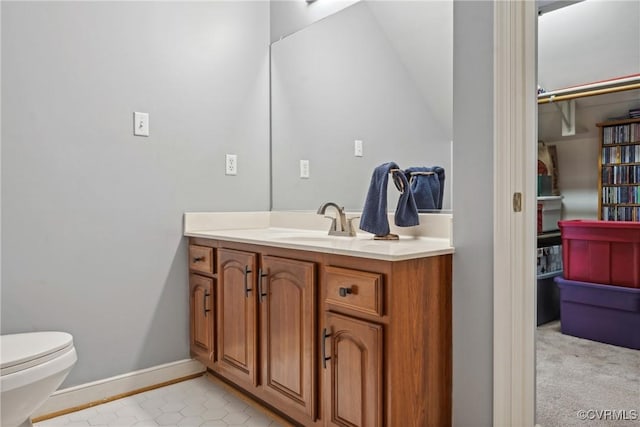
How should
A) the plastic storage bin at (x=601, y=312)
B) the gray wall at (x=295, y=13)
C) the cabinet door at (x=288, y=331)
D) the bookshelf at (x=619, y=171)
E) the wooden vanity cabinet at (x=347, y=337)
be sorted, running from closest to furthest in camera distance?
the wooden vanity cabinet at (x=347, y=337), the cabinet door at (x=288, y=331), the gray wall at (x=295, y=13), the plastic storage bin at (x=601, y=312), the bookshelf at (x=619, y=171)

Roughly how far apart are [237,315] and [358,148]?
1.03 metres

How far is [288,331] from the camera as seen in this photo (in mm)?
1692

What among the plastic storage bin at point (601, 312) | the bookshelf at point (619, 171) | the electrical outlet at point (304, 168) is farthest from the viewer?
the bookshelf at point (619, 171)

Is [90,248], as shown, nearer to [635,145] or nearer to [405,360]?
[405,360]

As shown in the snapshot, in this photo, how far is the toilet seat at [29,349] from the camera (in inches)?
58.2

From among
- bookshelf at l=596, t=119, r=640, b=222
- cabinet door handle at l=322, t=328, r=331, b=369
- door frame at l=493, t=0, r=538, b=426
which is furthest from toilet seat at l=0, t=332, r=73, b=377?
bookshelf at l=596, t=119, r=640, b=222

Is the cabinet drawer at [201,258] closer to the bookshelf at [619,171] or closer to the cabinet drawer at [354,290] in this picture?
the cabinet drawer at [354,290]

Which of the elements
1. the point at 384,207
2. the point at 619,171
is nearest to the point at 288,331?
the point at 384,207

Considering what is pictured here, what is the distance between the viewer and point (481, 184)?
147 centimetres

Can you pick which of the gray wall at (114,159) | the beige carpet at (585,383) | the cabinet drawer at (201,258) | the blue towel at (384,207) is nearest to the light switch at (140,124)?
the gray wall at (114,159)

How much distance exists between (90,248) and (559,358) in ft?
8.90

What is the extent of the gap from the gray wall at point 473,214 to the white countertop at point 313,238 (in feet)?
0.37

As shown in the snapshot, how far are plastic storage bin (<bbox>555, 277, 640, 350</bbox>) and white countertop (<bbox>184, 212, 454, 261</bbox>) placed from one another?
6.03 ft

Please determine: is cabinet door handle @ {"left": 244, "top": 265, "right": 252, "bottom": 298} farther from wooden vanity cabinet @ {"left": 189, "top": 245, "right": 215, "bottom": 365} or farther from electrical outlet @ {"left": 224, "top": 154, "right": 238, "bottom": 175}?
electrical outlet @ {"left": 224, "top": 154, "right": 238, "bottom": 175}
